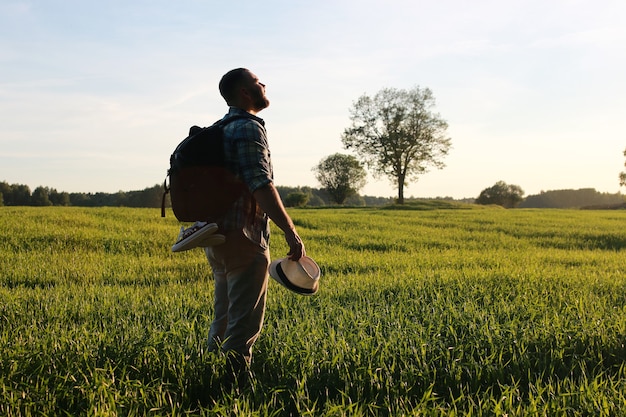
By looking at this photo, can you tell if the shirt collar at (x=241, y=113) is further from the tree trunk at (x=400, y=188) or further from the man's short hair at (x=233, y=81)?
the tree trunk at (x=400, y=188)

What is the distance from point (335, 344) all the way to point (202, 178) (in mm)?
1706

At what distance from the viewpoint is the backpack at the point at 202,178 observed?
329cm

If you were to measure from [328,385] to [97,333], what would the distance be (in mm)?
2096

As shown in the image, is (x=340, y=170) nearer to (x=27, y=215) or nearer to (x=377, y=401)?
(x=27, y=215)

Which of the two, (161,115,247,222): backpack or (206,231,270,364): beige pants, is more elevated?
(161,115,247,222): backpack

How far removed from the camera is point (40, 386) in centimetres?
346

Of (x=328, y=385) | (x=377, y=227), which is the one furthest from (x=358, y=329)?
(x=377, y=227)

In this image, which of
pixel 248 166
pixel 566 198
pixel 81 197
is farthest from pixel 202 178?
pixel 566 198

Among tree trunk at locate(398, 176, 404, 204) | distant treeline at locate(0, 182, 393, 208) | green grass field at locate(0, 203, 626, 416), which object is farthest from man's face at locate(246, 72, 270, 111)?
distant treeline at locate(0, 182, 393, 208)

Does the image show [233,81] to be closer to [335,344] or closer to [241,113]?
[241,113]

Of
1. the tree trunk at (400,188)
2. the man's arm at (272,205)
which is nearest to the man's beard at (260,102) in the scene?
A: the man's arm at (272,205)

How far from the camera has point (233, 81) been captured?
11.3 ft

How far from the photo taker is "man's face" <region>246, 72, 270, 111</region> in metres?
3.44

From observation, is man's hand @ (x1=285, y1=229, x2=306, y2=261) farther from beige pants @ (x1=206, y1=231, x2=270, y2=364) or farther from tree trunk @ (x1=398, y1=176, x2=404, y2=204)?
tree trunk @ (x1=398, y1=176, x2=404, y2=204)
